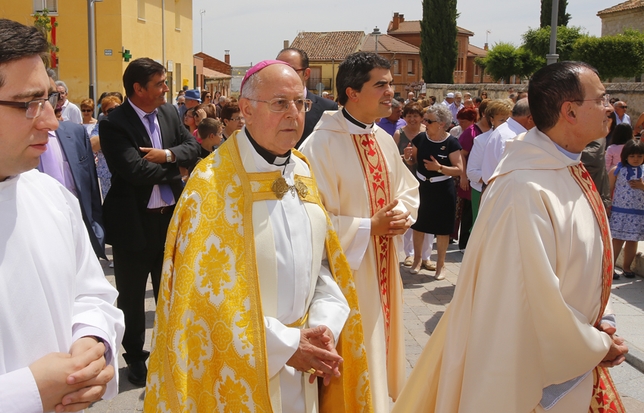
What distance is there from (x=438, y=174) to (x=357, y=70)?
441 cm

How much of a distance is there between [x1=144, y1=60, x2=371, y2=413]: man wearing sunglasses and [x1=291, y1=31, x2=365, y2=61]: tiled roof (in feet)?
260

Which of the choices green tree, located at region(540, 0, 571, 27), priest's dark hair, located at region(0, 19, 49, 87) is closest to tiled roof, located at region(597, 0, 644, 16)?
green tree, located at region(540, 0, 571, 27)

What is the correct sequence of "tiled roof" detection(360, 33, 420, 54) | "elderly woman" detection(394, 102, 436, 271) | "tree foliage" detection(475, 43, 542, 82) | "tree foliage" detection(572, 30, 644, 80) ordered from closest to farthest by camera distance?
"elderly woman" detection(394, 102, 436, 271)
"tree foliage" detection(572, 30, 644, 80)
"tree foliage" detection(475, 43, 542, 82)
"tiled roof" detection(360, 33, 420, 54)

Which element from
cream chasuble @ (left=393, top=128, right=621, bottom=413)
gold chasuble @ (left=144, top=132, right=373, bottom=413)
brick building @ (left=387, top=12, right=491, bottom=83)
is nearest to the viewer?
gold chasuble @ (left=144, top=132, right=373, bottom=413)

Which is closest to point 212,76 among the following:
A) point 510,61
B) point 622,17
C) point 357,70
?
point 510,61

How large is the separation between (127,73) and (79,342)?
3050 millimetres

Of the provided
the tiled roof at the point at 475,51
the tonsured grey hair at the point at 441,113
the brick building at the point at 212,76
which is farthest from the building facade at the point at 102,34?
the tiled roof at the point at 475,51

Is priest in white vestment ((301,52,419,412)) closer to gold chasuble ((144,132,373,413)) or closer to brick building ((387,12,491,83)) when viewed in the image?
gold chasuble ((144,132,373,413))

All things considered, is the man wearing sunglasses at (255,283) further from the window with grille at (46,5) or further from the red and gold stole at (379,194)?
the window with grille at (46,5)

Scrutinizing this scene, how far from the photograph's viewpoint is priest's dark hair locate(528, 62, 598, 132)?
3.08m

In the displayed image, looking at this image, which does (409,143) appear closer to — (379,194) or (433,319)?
(433,319)

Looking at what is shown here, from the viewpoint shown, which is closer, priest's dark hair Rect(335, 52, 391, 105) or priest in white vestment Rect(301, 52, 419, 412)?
priest in white vestment Rect(301, 52, 419, 412)

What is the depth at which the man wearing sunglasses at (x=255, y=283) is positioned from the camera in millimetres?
2689

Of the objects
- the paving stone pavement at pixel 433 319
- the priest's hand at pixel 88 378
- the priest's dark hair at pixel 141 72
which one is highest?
the priest's dark hair at pixel 141 72
